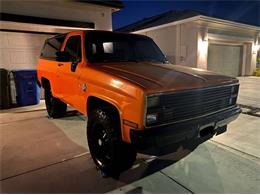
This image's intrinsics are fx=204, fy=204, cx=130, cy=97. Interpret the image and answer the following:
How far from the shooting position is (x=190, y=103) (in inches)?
102

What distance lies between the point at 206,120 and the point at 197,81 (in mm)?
523

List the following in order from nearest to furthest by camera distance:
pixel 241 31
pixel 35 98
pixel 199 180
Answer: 1. pixel 199 180
2. pixel 35 98
3. pixel 241 31

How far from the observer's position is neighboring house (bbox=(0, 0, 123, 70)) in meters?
6.88

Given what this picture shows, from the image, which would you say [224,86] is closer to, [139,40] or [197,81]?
[197,81]

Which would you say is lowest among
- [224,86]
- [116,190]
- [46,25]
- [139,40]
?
[116,190]

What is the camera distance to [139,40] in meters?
4.07

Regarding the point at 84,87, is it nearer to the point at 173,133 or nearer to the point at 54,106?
A: the point at 173,133

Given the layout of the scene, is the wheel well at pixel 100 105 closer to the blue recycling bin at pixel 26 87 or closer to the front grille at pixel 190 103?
the front grille at pixel 190 103

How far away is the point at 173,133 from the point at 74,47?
2527 millimetres

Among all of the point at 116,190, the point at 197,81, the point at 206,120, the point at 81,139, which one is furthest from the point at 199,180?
the point at 81,139

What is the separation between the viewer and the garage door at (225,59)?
14.1 metres

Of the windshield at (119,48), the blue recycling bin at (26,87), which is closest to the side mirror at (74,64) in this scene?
the windshield at (119,48)

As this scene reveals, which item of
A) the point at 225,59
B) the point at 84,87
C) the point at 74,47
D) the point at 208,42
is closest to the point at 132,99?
the point at 84,87

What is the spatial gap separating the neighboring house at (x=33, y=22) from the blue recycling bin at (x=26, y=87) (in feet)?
2.06
